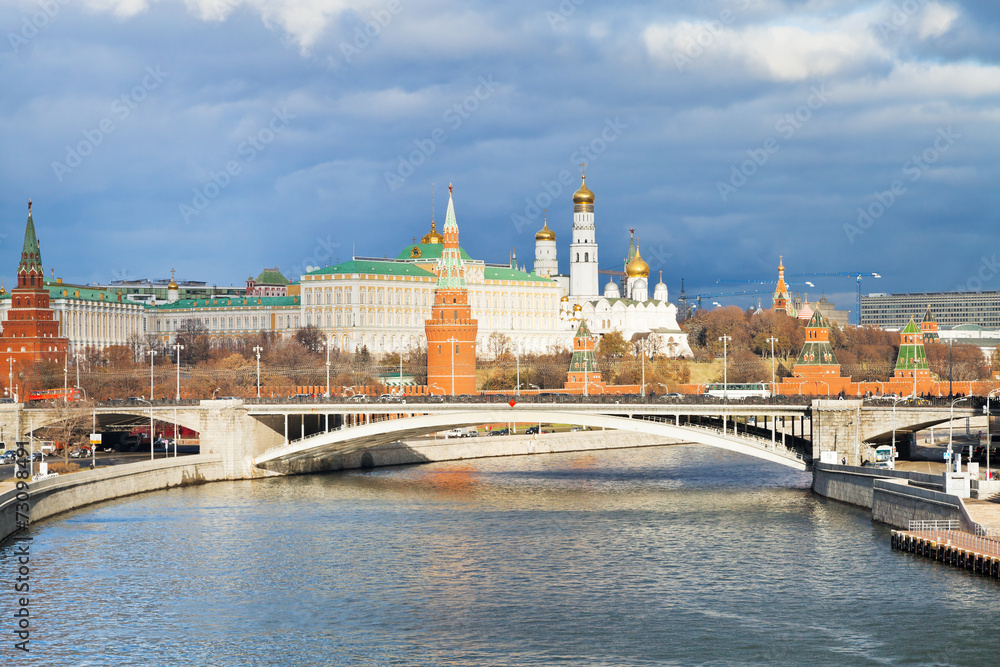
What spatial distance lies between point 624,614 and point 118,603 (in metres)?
14.8

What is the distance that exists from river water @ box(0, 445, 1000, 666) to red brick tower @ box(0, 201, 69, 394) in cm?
5804

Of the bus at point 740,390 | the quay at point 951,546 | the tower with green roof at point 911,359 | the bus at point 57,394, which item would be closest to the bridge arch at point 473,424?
the quay at point 951,546

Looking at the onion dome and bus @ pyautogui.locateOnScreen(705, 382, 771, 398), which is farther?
the onion dome

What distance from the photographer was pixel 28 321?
122312 millimetres

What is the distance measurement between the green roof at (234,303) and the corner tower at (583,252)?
41.2 metres

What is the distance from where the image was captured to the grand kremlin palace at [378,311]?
534 feet

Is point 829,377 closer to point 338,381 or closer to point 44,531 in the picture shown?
point 338,381

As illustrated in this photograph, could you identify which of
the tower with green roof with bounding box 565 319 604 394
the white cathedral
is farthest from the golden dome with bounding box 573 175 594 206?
the tower with green roof with bounding box 565 319 604 394

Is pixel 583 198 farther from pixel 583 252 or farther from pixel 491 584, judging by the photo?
pixel 491 584

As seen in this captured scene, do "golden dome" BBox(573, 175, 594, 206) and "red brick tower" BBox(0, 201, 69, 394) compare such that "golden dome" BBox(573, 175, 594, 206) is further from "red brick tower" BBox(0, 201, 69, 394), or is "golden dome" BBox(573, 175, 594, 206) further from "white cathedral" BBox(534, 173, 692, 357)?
"red brick tower" BBox(0, 201, 69, 394)

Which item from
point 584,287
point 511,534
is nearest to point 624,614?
point 511,534

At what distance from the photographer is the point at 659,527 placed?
189ft

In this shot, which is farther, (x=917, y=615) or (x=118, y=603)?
(x=118, y=603)

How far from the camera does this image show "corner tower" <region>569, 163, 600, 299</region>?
195375mm
